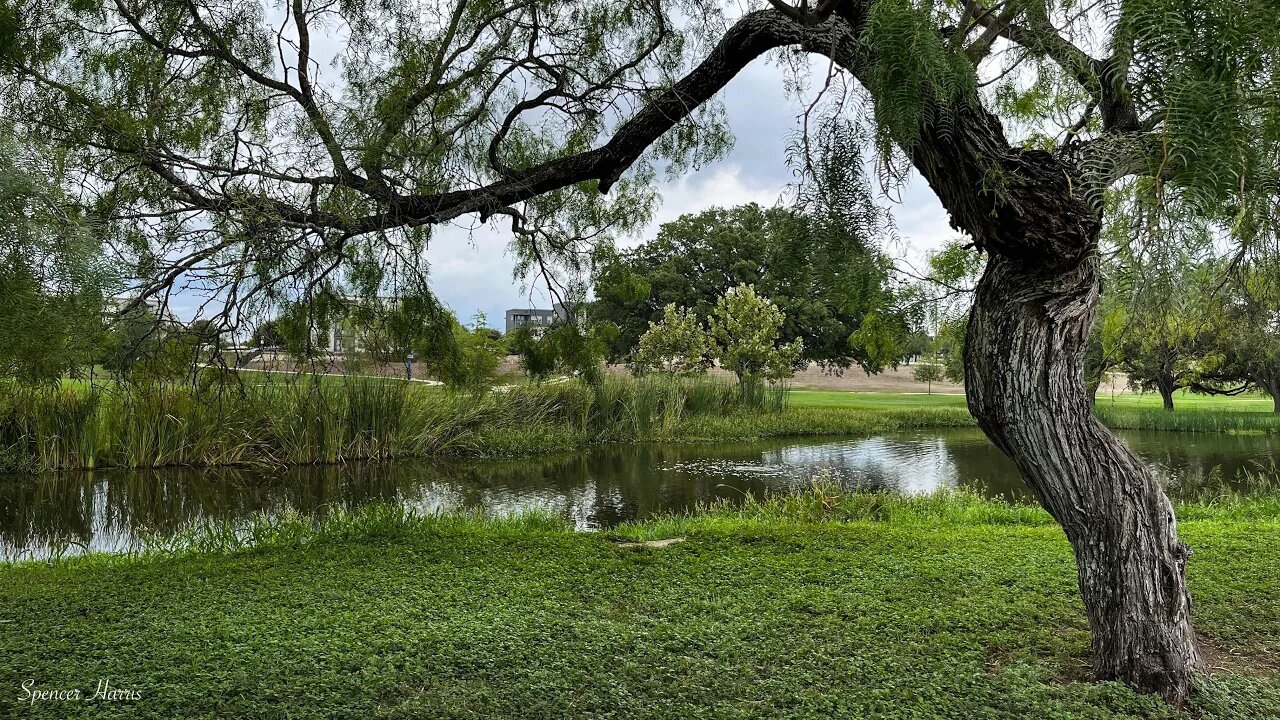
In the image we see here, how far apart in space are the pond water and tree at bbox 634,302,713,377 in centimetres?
719

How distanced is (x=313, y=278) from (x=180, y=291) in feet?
1.94

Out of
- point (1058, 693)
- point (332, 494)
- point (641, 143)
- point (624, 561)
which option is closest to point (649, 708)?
point (1058, 693)

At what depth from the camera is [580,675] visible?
302 centimetres

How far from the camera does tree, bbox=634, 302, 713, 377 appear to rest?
2323 cm

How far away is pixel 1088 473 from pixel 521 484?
30.3 feet

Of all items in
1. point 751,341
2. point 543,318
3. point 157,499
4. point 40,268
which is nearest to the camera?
point 40,268

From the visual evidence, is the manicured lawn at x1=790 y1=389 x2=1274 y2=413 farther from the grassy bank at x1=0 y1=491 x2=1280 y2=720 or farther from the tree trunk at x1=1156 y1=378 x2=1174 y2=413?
the grassy bank at x1=0 y1=491 x2=1280 y2=720

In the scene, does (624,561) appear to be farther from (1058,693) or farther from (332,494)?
(332,494)

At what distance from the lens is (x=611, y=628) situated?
3.58m

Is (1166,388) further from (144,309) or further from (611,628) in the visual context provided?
(144,309)

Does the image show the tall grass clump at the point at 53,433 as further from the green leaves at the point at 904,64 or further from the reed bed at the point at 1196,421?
the reed bed at the point at 1196,421

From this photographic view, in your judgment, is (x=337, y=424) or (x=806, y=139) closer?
(x=806, y=139)

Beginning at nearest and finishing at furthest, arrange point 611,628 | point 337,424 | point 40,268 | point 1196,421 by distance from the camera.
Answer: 1. point 40,268
2. point 611,628
3. point 337,424
4. point 1196,421

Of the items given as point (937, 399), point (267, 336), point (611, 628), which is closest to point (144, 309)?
point (267, 336)
